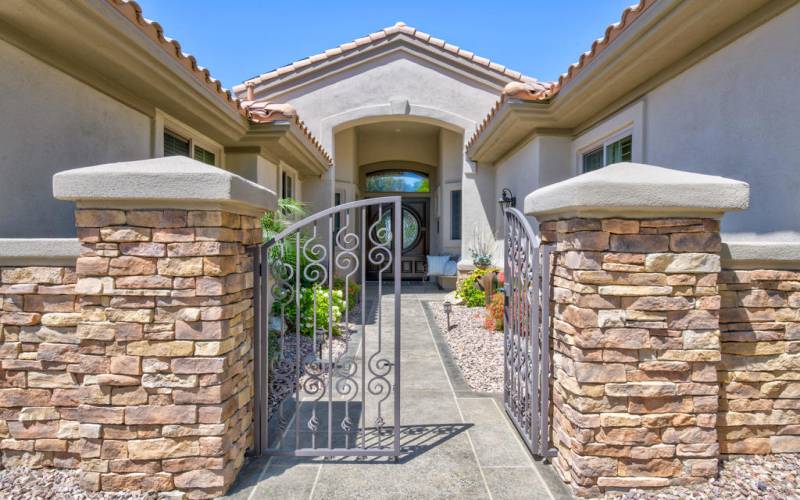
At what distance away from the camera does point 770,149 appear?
3.35 m

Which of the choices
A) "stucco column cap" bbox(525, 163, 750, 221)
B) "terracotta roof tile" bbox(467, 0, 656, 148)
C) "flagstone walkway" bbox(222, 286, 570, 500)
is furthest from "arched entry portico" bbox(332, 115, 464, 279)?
"stucco column cap" bbox(525, 163, 750, 221)

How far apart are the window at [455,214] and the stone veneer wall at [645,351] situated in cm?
899

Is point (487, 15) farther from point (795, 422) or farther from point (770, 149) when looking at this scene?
point (795, 422)

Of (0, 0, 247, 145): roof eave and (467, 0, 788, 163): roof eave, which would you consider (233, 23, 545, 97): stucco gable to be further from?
(0, 0, 247, 145): roof eave

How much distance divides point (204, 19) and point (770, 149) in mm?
6680

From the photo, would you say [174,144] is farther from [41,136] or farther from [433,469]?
[433,469]

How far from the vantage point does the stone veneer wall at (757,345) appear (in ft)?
9.23

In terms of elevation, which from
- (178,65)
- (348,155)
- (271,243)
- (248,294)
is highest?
(348,155)

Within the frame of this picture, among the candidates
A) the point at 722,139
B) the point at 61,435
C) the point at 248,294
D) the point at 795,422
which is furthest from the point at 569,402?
the point at 61,435

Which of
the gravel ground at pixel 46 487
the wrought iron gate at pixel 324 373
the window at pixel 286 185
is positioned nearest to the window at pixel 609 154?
the wrought iron gate at pixel 324 373

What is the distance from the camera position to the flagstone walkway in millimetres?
2697

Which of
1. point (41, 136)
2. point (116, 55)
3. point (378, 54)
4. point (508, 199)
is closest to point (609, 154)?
point (508, 199)

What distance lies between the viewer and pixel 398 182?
46.9 ft

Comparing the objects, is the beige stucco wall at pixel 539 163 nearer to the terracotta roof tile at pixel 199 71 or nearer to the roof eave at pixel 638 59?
the roof eave at pixel 638 59
